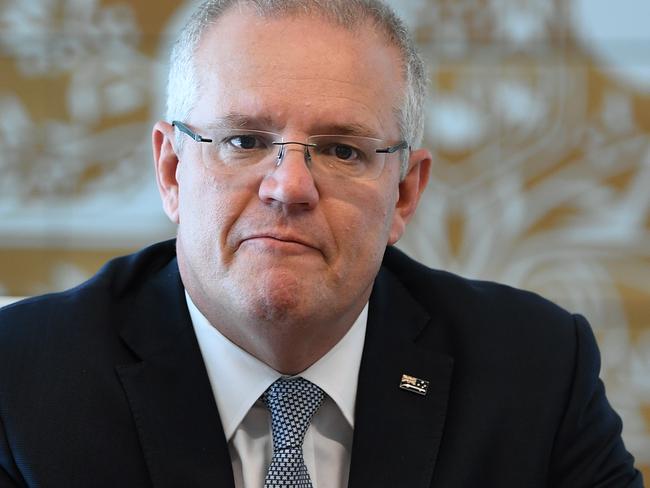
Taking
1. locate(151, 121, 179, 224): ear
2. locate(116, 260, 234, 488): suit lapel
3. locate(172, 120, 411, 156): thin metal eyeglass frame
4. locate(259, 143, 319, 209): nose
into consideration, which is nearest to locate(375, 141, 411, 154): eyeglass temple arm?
locate(172, 120, 411, 156): thin metal eyeglass frame

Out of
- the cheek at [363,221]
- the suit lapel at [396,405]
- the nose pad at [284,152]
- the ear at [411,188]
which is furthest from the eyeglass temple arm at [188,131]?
the suit lapel at [396,405]

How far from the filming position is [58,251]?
3631 millimetres

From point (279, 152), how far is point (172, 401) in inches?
20.2

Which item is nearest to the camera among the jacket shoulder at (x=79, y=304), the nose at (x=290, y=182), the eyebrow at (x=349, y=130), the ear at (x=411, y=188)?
the nose at (x=290, y=182)

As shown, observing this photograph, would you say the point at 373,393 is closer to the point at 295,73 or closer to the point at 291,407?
the point at 291,407

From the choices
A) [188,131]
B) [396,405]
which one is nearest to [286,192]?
[188,131]

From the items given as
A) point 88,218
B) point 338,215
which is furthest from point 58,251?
point 338,215

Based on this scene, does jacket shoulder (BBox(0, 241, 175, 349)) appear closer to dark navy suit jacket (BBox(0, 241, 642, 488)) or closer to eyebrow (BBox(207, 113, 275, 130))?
dark navy suit jacket (BBox(0, 241, 642, 488))

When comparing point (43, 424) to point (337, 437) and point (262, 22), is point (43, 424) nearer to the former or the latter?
point (337, 437)

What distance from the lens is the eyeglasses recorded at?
160 centimetres

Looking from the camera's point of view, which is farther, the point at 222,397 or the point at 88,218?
the point at 88,218

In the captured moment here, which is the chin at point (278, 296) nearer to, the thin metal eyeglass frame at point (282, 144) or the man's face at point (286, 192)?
the man's face at point (286, 192)

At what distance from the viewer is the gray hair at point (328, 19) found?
170 centimetres

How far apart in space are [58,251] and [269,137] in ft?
7.43
